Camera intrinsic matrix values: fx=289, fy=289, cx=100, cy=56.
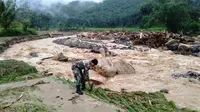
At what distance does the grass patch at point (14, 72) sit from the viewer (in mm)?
11845

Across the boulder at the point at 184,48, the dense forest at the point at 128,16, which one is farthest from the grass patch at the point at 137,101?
the dense forest at the point at 128,16

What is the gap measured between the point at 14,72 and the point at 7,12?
26968 mm

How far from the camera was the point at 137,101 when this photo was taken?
28.2 feet

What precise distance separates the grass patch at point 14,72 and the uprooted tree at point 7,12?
25591mm

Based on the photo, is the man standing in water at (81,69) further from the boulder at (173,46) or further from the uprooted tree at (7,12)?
the uprooted tree at (7,12)

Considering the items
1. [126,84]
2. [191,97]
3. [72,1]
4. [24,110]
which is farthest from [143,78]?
[72,1]

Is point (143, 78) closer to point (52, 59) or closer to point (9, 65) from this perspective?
point (9, 65)

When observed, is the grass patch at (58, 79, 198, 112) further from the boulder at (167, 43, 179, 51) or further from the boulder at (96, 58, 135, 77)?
the boulder at (167, 43, 179, 51)

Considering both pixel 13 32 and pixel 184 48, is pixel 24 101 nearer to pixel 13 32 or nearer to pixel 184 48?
pixel 184 48

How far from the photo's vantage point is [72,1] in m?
152

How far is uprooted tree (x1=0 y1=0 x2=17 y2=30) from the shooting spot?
3797 cm

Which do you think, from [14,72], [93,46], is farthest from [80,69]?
[93,46]

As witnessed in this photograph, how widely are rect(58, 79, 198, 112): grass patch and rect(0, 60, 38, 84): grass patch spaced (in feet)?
13.1

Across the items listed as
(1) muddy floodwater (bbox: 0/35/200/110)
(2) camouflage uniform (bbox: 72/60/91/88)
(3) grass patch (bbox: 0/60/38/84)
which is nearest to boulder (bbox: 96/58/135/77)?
(1) muddy floodwater (bbox: 0/35/200/110)
